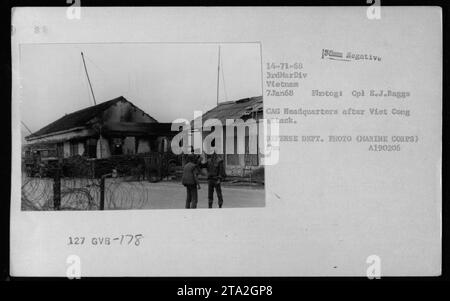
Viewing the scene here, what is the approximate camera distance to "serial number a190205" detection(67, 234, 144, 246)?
188 cm

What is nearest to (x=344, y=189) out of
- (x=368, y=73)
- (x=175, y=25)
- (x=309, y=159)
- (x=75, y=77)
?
(x=309, y=159)

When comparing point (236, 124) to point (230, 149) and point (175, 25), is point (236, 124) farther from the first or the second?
point (175, 25)

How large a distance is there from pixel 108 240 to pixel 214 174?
0.53m

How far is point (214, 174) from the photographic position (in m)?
1.89

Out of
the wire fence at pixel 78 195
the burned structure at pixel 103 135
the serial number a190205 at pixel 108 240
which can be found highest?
the burned structure at pixel 103 135

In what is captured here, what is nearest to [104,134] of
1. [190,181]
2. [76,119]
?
[76,119]

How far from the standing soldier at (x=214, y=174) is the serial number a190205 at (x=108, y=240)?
1.14ft

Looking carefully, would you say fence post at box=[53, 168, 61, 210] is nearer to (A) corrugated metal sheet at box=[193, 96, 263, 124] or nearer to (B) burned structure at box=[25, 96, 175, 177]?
(B) burned structure at box=[25, 96, 175, 177]

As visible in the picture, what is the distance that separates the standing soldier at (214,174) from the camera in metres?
1.89

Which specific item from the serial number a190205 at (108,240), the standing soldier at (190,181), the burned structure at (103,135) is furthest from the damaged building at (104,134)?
the serial number a190205 at (108,240)

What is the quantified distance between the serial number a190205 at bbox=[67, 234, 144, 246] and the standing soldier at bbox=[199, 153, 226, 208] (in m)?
0.35

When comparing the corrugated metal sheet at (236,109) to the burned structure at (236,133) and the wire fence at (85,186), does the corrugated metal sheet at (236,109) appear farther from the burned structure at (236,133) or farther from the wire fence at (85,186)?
the wire fence at (85,186)

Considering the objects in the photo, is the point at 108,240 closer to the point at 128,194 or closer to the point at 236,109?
the point at 128,194

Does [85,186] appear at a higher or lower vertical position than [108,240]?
higher
